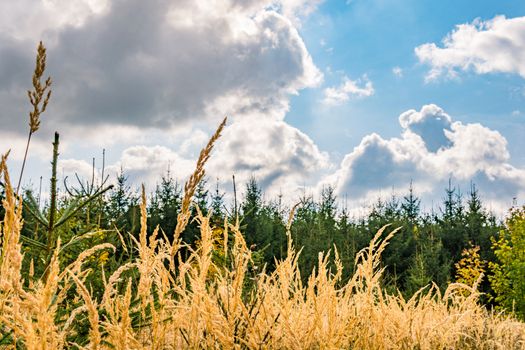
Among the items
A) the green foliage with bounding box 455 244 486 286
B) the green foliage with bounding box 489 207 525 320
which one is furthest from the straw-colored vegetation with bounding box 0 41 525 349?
the green foliage with bounding box 455 244 486 286

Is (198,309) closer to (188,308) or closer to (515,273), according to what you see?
(188,308)

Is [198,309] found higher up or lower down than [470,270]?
lower down

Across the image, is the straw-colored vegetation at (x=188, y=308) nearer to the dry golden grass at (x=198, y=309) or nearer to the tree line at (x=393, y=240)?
the dry golden grass at (x=198, y=309)

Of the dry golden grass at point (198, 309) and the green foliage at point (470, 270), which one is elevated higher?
the green foliage at point (470, 270)

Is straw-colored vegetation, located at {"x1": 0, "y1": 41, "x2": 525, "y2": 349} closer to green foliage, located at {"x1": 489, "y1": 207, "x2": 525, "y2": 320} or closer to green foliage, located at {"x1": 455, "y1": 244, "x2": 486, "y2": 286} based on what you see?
green foliage, located at {"x1": 489, "y1": 207, "x2": 525, "y2": 320}

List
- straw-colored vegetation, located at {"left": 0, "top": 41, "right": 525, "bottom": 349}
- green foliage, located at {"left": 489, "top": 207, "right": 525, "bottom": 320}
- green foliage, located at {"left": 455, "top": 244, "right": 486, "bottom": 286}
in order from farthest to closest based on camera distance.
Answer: green foliage, located at {"left": 455, "top": 244, "right": 486, "bottom": 286} → green foliage, located at {"left": 489, "top": 207, "right": 525, "bottom": 320} → straw-colored vegetation, located at {"left": 0, "top": 41, "right": 525, "bottom": 349}

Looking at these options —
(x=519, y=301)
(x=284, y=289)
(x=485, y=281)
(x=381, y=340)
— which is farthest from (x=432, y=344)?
(x=485, y=281)

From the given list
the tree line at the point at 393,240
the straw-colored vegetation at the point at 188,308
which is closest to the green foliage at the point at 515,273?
the tree line at the point at 393,240

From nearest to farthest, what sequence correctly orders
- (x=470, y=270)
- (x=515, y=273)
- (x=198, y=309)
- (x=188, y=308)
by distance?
(x=198, y=309), (x=188, y=308), (x=515, y=273), (x=470, y=270)

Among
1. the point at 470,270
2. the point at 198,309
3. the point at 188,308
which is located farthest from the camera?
the point at 470,270

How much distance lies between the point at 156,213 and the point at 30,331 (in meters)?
13.6

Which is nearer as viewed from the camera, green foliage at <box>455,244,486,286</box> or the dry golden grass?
the dry golden grass

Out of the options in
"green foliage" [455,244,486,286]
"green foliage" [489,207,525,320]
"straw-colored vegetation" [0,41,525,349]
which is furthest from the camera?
"green foliage" [455,244,486,286]

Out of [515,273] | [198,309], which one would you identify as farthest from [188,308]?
[515,273]
